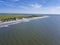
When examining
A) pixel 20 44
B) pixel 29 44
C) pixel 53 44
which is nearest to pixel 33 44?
pixel 29 44

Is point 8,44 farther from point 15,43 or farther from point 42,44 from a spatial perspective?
point 42,44

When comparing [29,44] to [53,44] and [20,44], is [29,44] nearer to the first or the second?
[20,44]

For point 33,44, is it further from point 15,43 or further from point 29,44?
point 15,43

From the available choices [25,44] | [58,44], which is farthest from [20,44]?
[58,44]

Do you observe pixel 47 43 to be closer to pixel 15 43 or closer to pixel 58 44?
pixel 58 44

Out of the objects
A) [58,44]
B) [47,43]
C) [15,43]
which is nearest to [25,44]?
[15,43]
